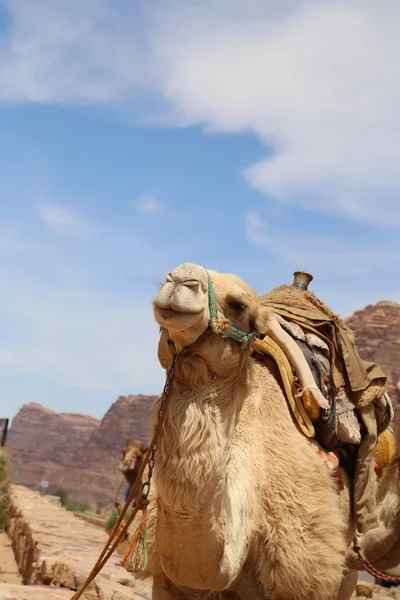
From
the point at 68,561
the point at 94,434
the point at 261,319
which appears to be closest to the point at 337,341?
the point at 261,319

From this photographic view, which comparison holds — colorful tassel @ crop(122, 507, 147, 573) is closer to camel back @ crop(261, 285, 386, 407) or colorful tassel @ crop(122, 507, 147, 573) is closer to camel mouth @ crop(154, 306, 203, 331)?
camel mouth @ crop(154, 306, 203, 331)

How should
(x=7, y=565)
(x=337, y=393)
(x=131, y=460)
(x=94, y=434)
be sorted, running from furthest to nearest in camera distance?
(x=94, y=434)
(x=131, y=460)
(x=7, y=565)
(x=337, y=393)

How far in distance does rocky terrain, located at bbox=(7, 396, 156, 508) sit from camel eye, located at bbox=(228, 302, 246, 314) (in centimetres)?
8210

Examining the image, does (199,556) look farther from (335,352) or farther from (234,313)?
(335,352)

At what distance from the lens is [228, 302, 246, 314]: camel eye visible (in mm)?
3643

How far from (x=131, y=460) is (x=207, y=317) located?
1123cm

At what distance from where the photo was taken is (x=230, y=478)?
3.92 meters

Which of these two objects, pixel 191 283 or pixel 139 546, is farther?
pixel 139 546

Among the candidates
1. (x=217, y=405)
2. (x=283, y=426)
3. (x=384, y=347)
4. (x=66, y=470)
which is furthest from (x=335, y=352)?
(x=66, y=470)

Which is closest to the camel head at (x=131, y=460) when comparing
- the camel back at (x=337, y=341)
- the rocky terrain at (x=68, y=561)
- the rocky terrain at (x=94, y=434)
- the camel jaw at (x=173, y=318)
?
the rocky terrain at (x=68, y=561)

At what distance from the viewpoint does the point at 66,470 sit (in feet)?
339

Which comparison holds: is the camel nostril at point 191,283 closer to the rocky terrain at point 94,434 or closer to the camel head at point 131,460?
the camel head at point 131,460

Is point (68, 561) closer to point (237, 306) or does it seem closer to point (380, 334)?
point (237, 306)

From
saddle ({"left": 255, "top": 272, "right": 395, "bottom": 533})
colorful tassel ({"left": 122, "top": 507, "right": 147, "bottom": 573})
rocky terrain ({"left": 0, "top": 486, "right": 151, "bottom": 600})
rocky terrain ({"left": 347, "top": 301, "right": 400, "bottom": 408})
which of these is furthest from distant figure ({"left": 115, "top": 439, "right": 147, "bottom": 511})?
rocky terrain ({"left": 347, "top": 301, "right": 400, "bottom": 408})
